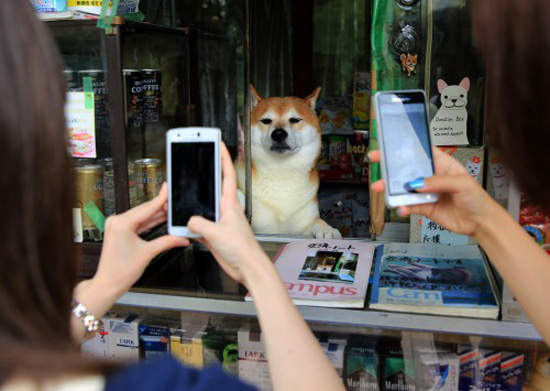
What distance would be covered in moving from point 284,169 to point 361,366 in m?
0.58

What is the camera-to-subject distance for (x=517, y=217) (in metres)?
1.02

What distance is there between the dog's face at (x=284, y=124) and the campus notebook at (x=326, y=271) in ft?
0.90

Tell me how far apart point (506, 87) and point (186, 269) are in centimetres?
90

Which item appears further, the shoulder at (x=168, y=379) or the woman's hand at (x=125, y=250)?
the woman's hand at (x=125, y=250)

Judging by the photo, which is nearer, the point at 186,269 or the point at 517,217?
the point at 517,217

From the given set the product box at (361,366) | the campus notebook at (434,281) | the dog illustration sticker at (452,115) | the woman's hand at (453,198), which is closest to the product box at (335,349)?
the product box at (361,366)

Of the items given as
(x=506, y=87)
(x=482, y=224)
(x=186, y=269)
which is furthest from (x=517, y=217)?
(x=186, y=269)

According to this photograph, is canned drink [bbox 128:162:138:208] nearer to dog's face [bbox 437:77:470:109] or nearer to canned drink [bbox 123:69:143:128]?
canned drink [bbox 123:69:143:128]

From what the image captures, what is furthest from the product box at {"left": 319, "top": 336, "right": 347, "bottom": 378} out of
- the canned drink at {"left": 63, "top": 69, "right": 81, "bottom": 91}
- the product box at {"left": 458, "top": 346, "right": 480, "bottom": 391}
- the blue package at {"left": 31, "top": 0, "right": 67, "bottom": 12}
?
the blue package at {"left": 31, "top": 0, "right": 67, "bottom": 12}

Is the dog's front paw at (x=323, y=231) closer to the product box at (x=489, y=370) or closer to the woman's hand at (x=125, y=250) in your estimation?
the product box at (x=489, y=370)

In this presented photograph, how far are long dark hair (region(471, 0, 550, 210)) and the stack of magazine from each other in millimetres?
446

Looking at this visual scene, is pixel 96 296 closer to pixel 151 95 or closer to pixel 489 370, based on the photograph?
pixel 151 95

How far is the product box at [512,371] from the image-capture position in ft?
3.46

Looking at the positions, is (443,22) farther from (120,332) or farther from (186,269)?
(120,332)
